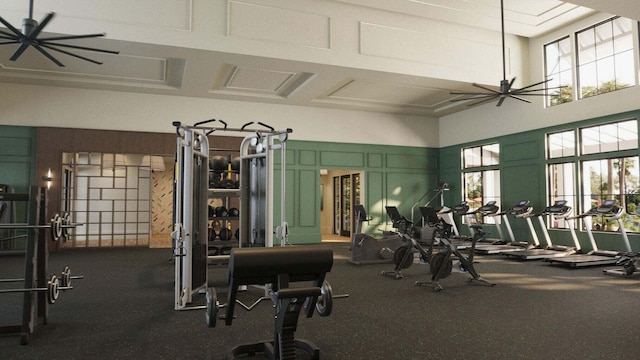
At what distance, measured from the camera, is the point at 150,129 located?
9.35 m

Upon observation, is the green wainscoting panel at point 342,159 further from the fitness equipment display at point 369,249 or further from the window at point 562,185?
the window at point 562,185

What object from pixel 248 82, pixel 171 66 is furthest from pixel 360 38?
pixel 171 66

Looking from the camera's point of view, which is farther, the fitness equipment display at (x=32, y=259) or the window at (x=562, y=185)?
the window at (x=562, y=185)

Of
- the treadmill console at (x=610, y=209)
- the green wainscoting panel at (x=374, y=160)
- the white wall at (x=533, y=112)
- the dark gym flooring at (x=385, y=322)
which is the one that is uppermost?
the white wall at (x=533, y=112)

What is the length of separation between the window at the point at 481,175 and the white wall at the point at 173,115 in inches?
56.3

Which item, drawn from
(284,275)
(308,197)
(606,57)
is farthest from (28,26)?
(606,57)

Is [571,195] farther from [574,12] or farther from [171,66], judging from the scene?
[171,66]

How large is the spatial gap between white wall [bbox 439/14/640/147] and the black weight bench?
7.28 metres

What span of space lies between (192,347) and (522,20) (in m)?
8.15

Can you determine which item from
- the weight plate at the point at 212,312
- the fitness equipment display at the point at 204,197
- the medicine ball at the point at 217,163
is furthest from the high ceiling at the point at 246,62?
the weight plate at the point at 212,312

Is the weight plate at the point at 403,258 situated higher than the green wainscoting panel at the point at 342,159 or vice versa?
the green wainscoting panel at the point at 342,159

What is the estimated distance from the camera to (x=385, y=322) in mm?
3668

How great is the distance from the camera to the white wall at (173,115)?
8.69 metres

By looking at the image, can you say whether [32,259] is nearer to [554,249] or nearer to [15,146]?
[15,146]
